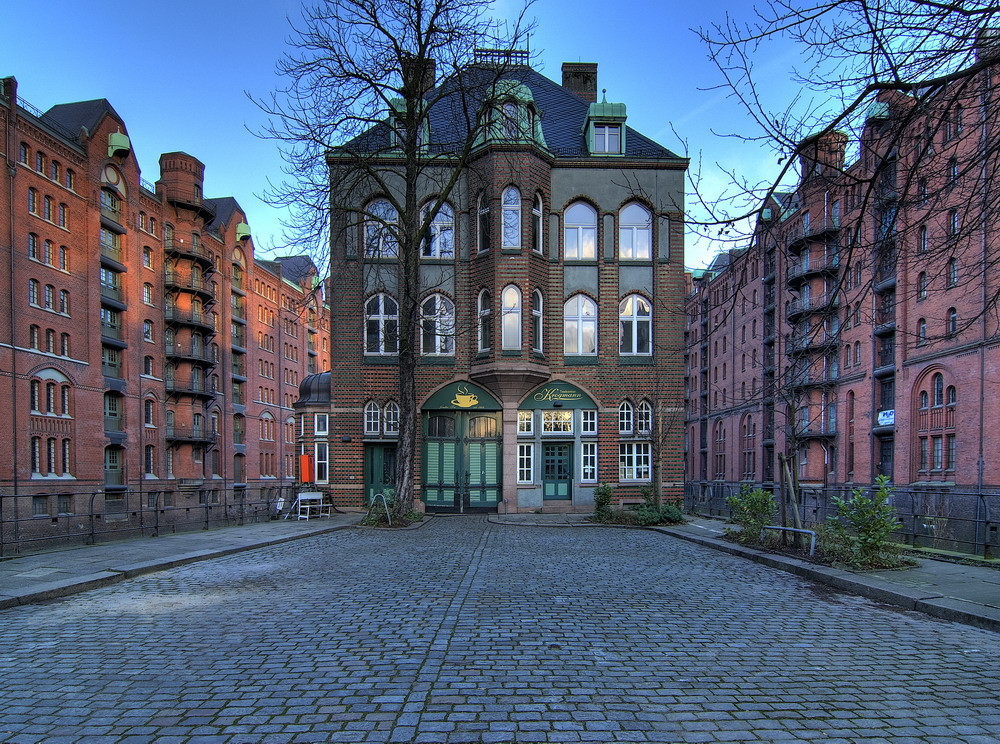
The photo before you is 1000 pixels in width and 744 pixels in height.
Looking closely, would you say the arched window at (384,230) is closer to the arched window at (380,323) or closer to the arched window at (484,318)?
the arched window at (380,323)

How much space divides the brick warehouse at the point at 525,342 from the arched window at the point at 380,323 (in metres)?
0.04

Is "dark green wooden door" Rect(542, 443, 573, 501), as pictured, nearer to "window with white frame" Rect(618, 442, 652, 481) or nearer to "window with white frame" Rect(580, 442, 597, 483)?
"window with white frame" Rect(580, 442, 597, 483)

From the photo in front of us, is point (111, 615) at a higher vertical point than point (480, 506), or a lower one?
higher

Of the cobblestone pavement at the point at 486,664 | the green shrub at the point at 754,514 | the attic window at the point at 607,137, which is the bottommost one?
the green shrub at the point at 754,514

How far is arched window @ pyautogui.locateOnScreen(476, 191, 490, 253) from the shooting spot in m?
26.1

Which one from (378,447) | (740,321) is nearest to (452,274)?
(378,447)

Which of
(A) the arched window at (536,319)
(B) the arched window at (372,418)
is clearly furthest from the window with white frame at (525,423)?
(B) the arched window at (372,418)

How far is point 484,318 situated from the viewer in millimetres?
26016

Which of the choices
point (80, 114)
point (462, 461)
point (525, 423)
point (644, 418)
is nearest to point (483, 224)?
point (525, 423)

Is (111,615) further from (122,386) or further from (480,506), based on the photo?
(122,386)

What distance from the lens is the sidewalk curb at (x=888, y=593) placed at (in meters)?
7.57

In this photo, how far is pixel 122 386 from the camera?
44.6 m

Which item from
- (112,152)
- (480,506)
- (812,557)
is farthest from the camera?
(112,152)

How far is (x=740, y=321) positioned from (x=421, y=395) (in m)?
48.5
